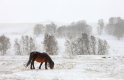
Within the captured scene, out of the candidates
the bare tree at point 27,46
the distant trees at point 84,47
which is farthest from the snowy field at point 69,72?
the distant trees at point 84,47

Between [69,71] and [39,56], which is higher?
[39,56]

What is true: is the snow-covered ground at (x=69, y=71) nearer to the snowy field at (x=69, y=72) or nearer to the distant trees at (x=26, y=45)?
the snowy field at (x=69, y=72)

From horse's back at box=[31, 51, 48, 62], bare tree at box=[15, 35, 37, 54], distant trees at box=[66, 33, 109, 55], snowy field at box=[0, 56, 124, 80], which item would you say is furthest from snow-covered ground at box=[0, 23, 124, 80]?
bare tree at box=[15, 35, 37, 54]

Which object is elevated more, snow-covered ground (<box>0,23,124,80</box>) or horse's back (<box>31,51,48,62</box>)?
horse's back (<box>31,51,48,62</box>)

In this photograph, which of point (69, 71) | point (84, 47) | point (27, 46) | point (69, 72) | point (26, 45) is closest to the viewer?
point (69, 72)

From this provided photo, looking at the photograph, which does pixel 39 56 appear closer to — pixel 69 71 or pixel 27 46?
pixel 69 71

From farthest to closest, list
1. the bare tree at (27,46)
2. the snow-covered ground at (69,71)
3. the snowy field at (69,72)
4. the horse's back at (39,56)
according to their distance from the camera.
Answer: the bare tree at (27,46), the horse's back at (39,56), the snow-covered ground at (69,71), the snowy field at (69,72)

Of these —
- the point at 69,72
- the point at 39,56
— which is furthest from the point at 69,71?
the point at 39,56

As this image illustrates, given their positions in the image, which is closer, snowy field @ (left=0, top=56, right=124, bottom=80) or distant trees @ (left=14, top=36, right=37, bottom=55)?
snowy field @ (left=0, top=56, right=124, bottom=80)

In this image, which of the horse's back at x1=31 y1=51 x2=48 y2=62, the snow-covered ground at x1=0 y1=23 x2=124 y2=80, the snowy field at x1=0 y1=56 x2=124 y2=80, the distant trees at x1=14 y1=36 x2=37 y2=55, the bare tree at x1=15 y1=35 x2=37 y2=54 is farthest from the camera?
the distant trees at x1=14 y1=36 x2=37 y2=55

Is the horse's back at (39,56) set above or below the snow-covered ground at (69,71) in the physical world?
above

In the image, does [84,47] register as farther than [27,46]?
No

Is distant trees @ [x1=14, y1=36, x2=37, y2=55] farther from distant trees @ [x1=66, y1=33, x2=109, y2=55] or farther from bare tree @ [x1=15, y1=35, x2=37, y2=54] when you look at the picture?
distant trees @ [x1=66, y1=33, x2=109, y2=55]

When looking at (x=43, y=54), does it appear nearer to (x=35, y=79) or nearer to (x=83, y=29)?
(x=35, y=79)
